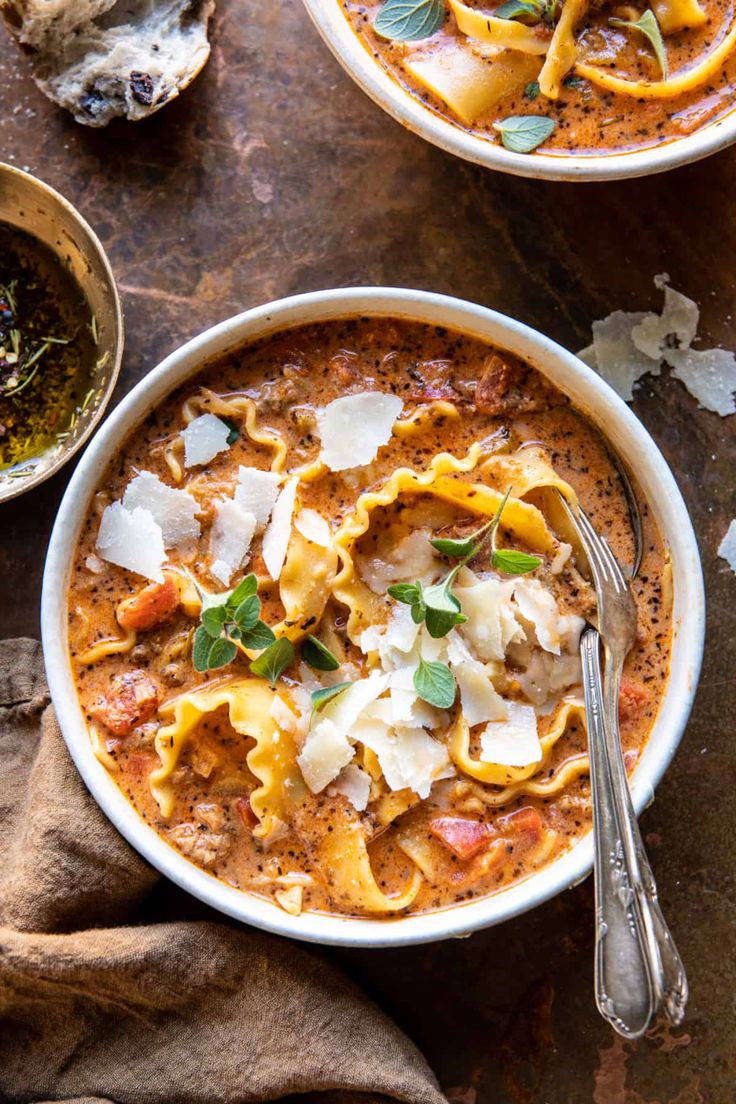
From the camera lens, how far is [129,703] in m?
4.14

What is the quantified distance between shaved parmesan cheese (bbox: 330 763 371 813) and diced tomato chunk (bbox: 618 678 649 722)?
37.7 inches

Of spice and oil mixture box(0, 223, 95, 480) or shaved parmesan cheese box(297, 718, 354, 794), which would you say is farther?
spice and oil mixture box(0, 223, 95, 480)

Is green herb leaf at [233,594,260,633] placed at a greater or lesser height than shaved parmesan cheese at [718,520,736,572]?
greater

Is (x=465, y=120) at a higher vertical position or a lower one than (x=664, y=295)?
higher

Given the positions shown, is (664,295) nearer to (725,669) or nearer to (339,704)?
(725,669)

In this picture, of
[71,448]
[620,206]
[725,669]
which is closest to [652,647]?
[725,669]

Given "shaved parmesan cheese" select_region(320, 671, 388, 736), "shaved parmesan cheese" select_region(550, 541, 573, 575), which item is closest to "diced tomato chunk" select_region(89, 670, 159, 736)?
"shaved parmesan cheese" select_region(320, 671, 388, 736)

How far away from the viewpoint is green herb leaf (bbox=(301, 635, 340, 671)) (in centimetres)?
407

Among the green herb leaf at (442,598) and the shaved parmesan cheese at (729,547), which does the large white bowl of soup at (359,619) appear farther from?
the shaved parmesan cheese at (729,547)

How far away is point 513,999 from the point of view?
15.2 ft

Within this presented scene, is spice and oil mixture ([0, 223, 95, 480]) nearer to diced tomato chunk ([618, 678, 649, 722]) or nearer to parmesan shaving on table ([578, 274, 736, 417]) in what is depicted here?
parmesan shaving on table ([578, 274, 736, 417])

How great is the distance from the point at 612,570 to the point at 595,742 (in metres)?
0.62

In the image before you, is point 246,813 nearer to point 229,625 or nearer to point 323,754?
point 323,754

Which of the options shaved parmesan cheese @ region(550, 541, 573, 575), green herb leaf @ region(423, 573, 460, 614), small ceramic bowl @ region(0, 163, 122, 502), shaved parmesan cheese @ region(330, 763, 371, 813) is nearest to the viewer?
green herb leaf @ region(423, 573, 460, 614)
